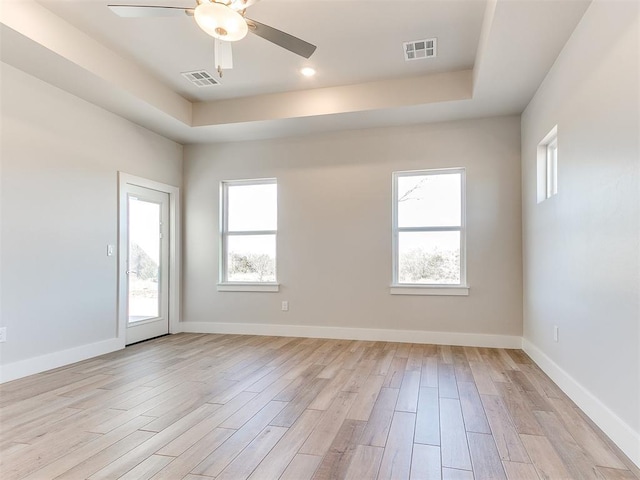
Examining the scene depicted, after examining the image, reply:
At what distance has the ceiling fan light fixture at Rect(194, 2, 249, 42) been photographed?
7.07 feet

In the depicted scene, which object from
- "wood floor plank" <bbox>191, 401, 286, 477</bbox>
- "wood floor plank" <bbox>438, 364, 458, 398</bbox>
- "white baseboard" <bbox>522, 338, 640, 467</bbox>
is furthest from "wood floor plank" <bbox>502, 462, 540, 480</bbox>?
"wood floor plank" <bbox>191, 401, 286, 477</bbox>

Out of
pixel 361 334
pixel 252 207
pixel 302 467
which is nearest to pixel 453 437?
pixel 302 467

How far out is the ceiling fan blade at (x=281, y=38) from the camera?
2.42 metres

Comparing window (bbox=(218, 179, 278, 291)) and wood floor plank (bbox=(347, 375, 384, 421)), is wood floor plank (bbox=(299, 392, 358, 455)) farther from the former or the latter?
window (bbox=(218, 179, 278, 291))

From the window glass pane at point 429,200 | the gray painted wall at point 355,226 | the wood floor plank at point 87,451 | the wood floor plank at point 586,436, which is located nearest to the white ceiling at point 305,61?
the gray painted wall at point 355,226

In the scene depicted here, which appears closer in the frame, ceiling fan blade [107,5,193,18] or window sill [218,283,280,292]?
ceiling fan blade [107,5,193,18]

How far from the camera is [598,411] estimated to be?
2.44 m

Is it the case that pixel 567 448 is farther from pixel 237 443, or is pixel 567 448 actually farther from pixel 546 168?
pixel 546 168

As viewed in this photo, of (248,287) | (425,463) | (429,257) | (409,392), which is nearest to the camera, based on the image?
(425,463)

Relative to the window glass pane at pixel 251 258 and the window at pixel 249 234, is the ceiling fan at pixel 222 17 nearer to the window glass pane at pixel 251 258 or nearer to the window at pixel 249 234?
the window at pixel 249 234

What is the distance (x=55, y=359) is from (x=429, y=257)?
13.5 ft

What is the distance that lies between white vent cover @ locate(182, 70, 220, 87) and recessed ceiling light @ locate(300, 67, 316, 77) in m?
0.97

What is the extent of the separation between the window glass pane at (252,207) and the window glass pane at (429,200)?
1.72 metres

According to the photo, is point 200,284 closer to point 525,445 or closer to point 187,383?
point 187,383
